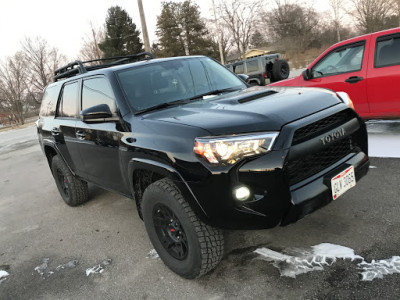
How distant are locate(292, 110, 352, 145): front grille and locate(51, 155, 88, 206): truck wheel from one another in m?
3.38

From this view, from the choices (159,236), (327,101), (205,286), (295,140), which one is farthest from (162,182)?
(327,101)

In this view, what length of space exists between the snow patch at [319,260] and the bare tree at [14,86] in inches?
1719

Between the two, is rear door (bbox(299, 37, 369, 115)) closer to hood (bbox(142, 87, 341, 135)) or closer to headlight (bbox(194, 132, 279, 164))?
hood (bbox(142, 87, 341, 135))

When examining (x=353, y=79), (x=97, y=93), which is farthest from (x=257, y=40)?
(x=97, y=93)

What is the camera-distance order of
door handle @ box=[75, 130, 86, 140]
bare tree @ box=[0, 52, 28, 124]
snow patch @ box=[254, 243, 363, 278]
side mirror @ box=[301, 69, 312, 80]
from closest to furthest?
snow patch @ box=[254, 243, 363, 278], door handle @ box=[75, 130, 86, 140], side mirror @ box=[301, 69, 312, 80], bare tree @ box=[0, 52, 28, 124]

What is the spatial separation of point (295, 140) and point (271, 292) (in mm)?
1090

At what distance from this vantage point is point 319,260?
104 inches

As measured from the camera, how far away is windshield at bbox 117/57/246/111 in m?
3.19

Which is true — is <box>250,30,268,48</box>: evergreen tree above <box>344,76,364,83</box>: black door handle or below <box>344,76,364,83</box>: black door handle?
above

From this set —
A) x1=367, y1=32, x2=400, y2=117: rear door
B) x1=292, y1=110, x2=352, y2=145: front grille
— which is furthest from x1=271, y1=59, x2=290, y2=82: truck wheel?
x1=292, y1=110, x2=352, y2=145: front grille

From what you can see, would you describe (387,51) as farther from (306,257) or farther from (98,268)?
(98,268)

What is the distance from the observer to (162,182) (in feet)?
8.55

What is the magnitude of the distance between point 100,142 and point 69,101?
110 cm

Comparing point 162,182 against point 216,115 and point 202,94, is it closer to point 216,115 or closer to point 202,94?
point 216,115
